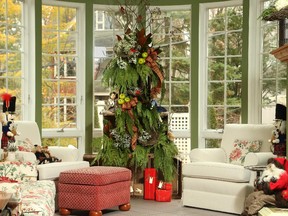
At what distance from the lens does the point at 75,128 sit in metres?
8.02

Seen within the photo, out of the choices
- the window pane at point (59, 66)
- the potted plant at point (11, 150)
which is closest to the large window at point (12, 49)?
the window pane at point (59, 66)

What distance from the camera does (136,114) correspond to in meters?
7.19

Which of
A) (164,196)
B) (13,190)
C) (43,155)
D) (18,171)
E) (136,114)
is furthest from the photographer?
(136,114)

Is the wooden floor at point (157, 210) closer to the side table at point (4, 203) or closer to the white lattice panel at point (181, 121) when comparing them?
the white lattice panel at point (181, 121)

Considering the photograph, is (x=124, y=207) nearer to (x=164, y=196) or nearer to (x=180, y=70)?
(x=164, y=196)

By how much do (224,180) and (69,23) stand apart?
3264mm

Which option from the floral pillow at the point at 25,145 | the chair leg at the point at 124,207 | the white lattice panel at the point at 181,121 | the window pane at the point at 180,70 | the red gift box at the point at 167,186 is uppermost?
the window pane at the point at 180,70

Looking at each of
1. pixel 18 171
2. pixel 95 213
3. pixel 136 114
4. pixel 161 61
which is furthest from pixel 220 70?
pixel 18 171

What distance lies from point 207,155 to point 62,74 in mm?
2427

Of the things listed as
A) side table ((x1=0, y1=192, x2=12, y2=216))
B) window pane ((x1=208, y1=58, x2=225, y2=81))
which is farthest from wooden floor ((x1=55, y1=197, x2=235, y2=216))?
side table ((x1=0, y1=192, x2=12, y2=216))

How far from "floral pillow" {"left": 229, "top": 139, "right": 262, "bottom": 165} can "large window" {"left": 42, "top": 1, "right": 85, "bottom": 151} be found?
7.46ft

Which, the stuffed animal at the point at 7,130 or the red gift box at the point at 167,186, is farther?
the red gift box at the point at 167,186

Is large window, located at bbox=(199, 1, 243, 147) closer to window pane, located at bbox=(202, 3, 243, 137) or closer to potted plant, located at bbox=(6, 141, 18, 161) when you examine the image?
window pane, located at bbox=(202, 3, 243, 137)

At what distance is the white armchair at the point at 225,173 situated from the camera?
6020mm
